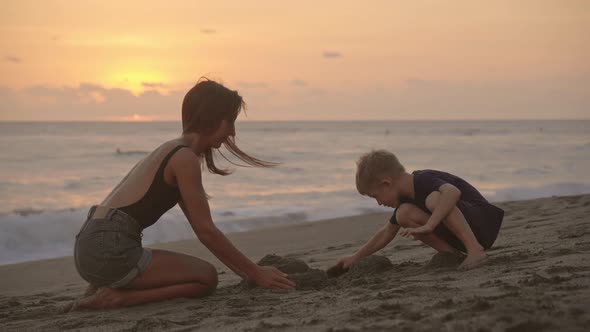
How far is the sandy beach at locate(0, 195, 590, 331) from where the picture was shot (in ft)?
8.23

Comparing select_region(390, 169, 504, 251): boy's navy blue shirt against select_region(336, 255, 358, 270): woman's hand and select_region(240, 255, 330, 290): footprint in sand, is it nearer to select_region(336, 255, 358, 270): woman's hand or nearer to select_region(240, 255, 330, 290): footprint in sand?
select_region(336, 255, 358, 270): woman's hand

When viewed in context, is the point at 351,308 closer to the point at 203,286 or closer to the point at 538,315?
the point at 538,315

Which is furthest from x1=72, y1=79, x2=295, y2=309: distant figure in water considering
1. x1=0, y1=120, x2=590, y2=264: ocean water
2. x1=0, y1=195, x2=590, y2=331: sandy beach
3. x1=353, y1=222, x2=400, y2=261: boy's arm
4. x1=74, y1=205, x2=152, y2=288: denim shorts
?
x1=0, y1=120, x2=590, y2=264: ocean water

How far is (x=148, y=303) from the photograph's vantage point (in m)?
3.72

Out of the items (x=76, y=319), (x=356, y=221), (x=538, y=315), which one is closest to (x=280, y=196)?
(x=356, y=221)

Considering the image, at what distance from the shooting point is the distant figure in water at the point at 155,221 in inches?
141

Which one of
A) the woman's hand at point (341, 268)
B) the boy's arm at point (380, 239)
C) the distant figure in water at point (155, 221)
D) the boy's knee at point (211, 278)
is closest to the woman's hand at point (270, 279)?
the distant figure in water at point (155, 221)

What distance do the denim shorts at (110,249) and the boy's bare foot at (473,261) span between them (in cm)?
172

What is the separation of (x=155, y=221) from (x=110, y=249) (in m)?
0.28

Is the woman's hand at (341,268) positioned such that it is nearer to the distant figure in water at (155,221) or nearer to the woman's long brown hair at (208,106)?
the distant figure in water at (155,221)

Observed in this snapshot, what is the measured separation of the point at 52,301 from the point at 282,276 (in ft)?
5.66

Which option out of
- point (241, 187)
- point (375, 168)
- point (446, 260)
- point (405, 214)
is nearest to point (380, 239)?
point (405, 214)

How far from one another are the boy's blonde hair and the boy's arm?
0.38 metres

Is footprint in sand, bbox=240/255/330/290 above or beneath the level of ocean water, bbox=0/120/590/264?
above
